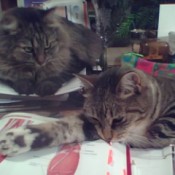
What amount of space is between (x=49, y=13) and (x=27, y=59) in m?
0.13

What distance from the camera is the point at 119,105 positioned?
2.19 ft

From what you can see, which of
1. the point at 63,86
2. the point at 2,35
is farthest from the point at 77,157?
the point at 2,35

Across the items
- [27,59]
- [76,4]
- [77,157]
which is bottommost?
[77,157]

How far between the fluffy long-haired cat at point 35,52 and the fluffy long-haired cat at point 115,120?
0.52 feet

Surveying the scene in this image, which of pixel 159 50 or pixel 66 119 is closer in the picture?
pixel 66 119

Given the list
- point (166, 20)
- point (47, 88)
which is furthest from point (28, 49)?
point (166, 20)

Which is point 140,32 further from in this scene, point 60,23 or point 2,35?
point 2,35

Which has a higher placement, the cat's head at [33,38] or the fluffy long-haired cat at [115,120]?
the cat's head at [33,38]

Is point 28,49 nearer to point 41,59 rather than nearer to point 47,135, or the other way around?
point 41,59

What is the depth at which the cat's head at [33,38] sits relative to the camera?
0.82 m

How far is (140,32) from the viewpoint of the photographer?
1.08 meters

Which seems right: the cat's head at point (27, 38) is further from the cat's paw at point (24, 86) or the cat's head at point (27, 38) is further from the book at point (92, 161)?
the book at point (92, 161)

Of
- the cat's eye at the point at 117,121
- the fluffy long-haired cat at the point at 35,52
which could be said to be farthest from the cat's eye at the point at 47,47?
the cat's eye at the point at 117,121

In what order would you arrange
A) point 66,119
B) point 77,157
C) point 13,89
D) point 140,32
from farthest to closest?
point 140,32 < point 13,89 < point 66,119 < point 77,157
